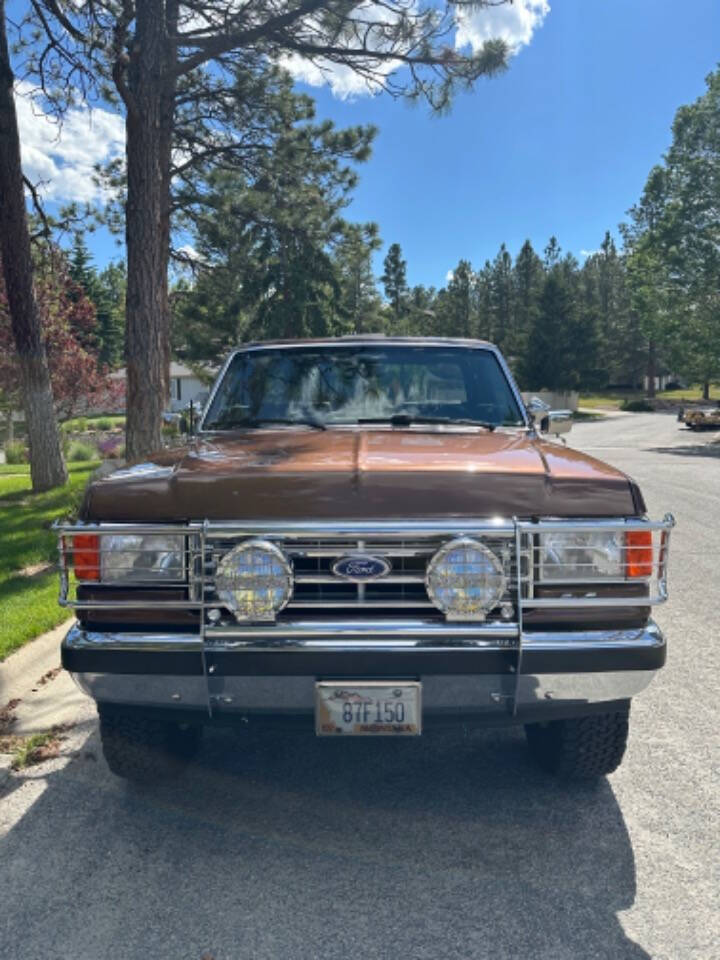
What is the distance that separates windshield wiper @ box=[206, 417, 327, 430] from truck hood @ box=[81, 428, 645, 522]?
101 centimetres

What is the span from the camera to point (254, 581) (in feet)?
8.84

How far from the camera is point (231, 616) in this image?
2.78 metres

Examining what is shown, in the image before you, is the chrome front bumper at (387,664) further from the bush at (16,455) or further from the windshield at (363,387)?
the bush at (16,455)

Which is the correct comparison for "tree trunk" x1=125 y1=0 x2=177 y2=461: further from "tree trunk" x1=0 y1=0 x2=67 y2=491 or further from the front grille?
the front grille

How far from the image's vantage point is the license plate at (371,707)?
2.67 m

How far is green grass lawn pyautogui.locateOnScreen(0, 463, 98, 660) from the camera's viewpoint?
17.9ft

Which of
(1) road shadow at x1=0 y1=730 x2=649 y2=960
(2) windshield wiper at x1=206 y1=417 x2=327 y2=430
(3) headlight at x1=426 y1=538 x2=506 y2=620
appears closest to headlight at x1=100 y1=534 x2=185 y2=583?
(3) headlight at x1=426 y1=538 x2=506 y2=620

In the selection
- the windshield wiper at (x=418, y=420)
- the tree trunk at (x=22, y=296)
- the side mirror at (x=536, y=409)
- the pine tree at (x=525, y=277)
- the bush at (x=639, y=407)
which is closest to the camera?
the windshield wiper at (x=418, y=420)

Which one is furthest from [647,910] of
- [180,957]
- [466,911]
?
[180,957]

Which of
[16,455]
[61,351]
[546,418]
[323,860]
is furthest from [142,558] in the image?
[61,351]

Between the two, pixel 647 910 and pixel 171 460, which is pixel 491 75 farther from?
pixel 647 910

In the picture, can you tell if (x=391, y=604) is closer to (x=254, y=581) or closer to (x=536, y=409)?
(x=254, y=581)

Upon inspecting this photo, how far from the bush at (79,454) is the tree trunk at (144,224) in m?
10.6

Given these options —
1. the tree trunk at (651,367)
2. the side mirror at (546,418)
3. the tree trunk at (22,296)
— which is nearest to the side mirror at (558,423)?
the side mirror at (546,418)
